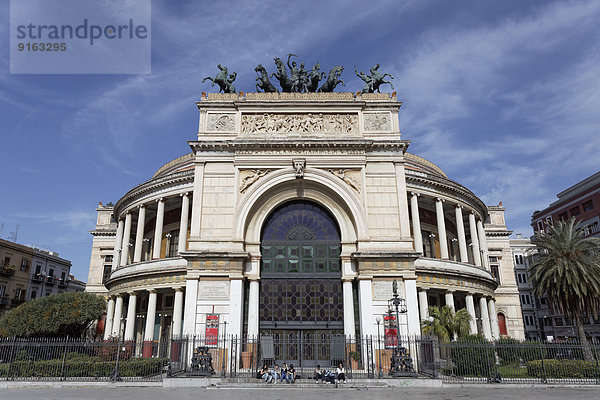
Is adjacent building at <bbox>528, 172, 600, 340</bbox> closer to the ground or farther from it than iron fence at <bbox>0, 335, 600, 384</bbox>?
farther from it

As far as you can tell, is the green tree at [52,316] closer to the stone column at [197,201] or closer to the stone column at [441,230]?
the stone column at [197,201]

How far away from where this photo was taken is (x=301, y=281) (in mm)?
26859

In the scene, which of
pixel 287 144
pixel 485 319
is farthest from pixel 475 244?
pixel 287 144

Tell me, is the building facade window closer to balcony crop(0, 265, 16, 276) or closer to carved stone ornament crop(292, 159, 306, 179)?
carved stone ornament crop(292, 159, 306, 179)

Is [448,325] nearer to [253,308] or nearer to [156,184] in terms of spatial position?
[253,308]

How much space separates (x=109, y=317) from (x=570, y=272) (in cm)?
3896

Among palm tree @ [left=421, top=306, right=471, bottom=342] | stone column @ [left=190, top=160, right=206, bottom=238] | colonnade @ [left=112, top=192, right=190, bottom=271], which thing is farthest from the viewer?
colonnade @ [left=112, top=192, right=190, bottom=271]

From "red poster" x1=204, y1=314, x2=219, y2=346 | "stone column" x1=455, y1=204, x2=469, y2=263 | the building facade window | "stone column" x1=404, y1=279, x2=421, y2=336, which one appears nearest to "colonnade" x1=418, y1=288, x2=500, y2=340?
"stone column" x1=455, y1=204, x2=469, y2=263

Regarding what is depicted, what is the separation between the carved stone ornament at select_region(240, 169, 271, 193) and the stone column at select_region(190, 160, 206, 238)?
9.04ft

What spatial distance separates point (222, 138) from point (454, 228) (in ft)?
88.9

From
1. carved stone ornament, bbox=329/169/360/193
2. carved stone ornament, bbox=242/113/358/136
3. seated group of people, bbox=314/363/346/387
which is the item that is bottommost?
seated group of people, bbox=314/363/346/387

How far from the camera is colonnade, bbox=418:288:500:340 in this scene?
32219 mm

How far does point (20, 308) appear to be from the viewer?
32.2 m

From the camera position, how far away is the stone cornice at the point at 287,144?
91.9 ft
